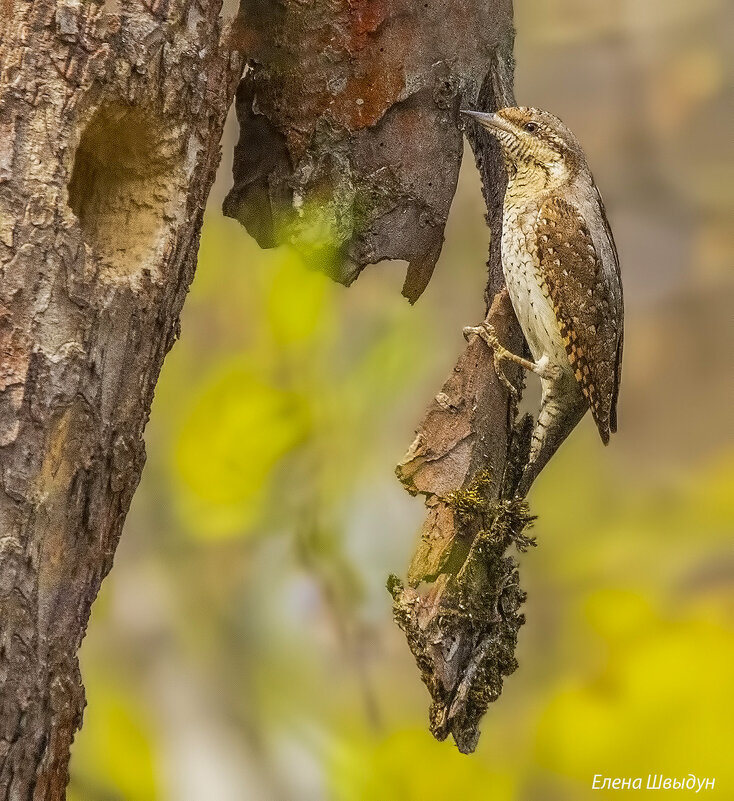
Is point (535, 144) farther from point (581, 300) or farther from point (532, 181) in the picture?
point (581, 300)

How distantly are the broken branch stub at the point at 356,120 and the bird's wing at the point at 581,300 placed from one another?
0.29 metres

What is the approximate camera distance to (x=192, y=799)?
3.06 meters

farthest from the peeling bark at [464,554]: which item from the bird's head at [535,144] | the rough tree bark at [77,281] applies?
the rough tree bark at [77,281]

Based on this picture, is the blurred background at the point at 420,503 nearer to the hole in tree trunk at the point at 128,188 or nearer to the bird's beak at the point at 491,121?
the bird's beak at the point at 491,121

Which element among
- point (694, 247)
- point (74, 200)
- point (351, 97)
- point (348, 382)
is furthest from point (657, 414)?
point (74, 200)

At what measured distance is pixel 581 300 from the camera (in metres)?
2.44

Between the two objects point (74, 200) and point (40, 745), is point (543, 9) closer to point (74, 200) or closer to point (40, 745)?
point (74, 200)

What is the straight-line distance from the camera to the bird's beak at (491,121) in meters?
2.31

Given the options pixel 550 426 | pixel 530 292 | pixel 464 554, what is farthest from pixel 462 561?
pixel 530 292

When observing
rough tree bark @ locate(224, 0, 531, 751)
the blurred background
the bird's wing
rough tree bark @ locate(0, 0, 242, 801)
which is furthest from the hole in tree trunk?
the bird's wing

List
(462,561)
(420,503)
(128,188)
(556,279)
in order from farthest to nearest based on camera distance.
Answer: (420,503) < (556,279) < (462,561) < (128,188)

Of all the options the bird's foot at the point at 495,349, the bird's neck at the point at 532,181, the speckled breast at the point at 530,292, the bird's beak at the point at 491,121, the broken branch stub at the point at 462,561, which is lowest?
the broken branch stub at the point at 462,561

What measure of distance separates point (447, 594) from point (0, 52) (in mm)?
1452

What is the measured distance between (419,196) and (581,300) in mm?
507
